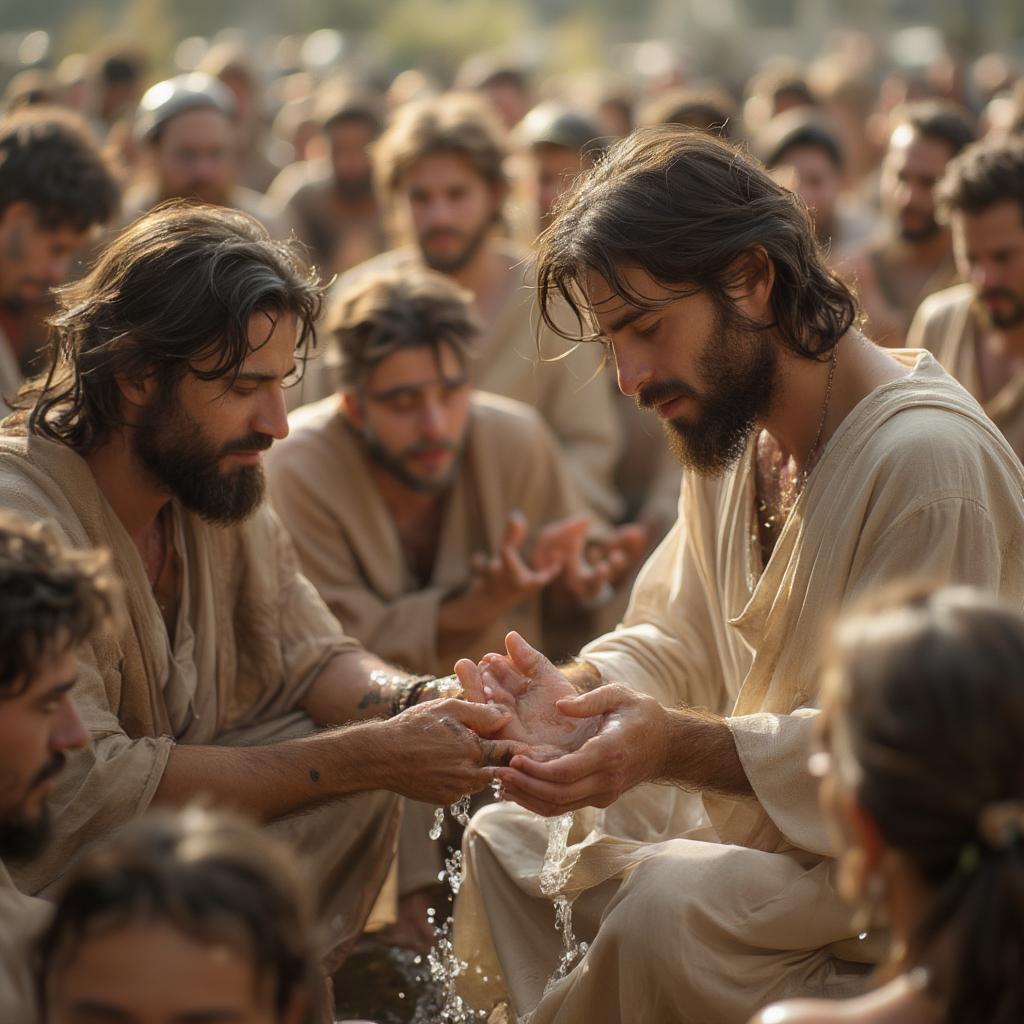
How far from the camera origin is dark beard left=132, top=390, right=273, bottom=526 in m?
4.14

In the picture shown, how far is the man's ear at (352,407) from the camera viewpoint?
602cm

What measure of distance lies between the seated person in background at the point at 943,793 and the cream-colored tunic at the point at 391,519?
3.39 meters

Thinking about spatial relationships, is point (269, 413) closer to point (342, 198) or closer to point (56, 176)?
point (56, 176)

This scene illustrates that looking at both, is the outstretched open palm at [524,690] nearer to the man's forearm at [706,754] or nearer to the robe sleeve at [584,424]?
the man's forearm at [706,754]

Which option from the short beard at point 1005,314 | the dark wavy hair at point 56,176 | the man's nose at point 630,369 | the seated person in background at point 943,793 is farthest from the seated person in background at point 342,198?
the seated person in background at point 943,793

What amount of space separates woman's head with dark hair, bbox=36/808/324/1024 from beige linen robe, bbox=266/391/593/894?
3.23 metres

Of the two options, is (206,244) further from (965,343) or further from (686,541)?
(965,343)

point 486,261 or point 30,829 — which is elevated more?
point 486,261

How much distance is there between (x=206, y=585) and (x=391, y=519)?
1.67m

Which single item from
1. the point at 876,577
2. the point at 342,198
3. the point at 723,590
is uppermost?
the point at 342,198

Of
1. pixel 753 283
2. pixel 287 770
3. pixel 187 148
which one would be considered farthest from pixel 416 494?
pixel 187 148

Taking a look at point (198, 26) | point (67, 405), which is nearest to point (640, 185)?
point (67, 405)

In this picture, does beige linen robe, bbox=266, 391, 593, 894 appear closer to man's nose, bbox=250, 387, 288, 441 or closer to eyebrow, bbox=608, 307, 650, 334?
man's nose, bbox=250, 387, 288, 441

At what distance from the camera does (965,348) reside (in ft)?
22.3
